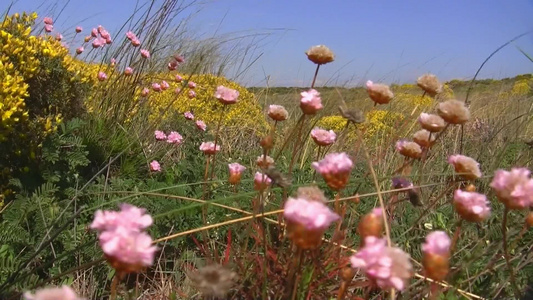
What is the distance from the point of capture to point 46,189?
195cm

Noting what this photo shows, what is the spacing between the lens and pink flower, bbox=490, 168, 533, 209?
3.50 ft

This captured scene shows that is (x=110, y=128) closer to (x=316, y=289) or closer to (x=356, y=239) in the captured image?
(x=356, y=239)

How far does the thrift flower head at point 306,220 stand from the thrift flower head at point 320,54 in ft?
3.01

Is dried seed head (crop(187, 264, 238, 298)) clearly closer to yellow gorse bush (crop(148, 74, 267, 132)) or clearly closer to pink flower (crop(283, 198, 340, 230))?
pink flower (crop(283, 198, 340, 230))

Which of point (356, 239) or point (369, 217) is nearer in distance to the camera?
point (369, 217)

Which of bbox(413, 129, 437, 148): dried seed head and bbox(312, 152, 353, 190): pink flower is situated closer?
bbox(312, 152, 353, 190): pink flower

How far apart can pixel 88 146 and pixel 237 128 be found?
168cm

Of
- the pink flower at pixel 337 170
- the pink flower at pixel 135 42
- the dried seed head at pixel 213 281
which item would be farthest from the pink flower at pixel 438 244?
the pink flower at pixel 135 42

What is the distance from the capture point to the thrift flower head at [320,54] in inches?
64.3

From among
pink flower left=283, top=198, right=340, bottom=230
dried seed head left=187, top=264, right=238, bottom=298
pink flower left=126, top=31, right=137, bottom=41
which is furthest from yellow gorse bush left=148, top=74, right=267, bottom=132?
pink flower left=283, top=198, right=340, bottom=230

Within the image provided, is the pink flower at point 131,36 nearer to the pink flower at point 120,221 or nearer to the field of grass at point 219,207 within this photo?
the field of grass at point 219,207

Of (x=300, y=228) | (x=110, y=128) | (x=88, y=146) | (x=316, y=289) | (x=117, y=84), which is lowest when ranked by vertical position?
(x=300, y=228)

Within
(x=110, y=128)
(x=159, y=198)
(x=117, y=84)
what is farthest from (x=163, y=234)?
(x=117, y=84)

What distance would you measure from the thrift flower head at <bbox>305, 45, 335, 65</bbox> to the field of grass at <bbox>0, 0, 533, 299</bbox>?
0.11 meters
